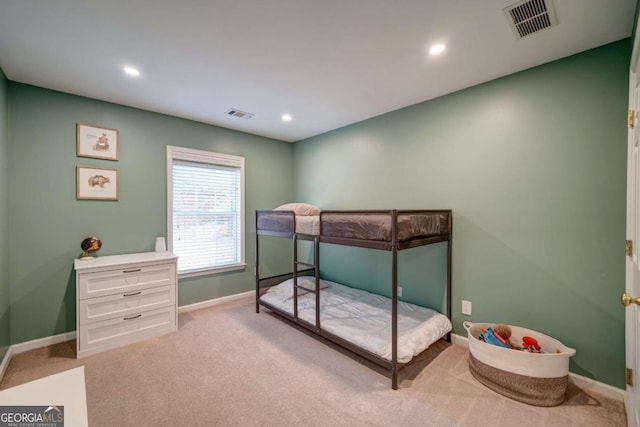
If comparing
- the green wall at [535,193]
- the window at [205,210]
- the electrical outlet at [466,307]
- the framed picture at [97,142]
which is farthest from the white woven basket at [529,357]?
the framed picture at [97,142]

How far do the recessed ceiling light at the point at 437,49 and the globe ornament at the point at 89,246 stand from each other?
12.0 feet

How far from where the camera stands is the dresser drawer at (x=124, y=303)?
7.95ft

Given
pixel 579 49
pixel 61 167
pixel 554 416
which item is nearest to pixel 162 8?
pixel 61 167

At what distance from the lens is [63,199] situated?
8.82 feet

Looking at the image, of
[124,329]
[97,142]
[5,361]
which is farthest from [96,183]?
[5,361]

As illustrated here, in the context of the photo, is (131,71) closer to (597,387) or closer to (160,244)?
(160,244)

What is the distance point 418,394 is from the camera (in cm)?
192

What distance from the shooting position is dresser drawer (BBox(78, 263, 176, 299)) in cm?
241

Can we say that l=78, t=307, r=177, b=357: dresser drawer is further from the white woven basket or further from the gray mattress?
the white woven basket

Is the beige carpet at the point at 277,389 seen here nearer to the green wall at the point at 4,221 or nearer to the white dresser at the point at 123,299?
the white dresser at the point at 123,299

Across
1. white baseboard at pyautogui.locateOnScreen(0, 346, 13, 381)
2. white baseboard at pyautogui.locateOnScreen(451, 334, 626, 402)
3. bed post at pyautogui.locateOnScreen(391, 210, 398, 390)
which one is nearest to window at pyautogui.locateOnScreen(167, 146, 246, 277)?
white baseboard at pyautogui.locateOnScreen(0, 346, 13, 381)

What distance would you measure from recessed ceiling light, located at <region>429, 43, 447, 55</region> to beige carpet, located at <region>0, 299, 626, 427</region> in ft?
8.31

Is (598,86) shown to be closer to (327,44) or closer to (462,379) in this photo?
(327,44)
